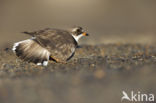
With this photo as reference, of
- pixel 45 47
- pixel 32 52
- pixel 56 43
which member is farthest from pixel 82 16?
pixel 32 52

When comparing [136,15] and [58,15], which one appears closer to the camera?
[136,15]

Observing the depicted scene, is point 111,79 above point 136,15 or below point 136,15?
above

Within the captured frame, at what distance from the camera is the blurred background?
24.5 meters

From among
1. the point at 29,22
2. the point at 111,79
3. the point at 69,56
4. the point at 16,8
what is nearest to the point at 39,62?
the point at 69,56

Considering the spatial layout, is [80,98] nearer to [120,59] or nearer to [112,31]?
[120,59]

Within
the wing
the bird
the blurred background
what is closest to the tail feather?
the bird

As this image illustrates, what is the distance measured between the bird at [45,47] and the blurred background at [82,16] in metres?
9.69

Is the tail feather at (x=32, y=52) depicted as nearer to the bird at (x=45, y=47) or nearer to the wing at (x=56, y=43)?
the bird at (x=45, y=47)

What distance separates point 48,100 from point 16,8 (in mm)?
26588

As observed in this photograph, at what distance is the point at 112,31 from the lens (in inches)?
920

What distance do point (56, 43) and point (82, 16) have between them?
1949cm

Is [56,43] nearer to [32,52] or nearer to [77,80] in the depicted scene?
[32,52]

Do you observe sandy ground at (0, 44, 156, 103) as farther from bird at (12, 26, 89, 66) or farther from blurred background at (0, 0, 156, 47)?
blurred background at (0, 0, 156, 47)

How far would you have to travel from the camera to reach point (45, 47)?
11.1m
